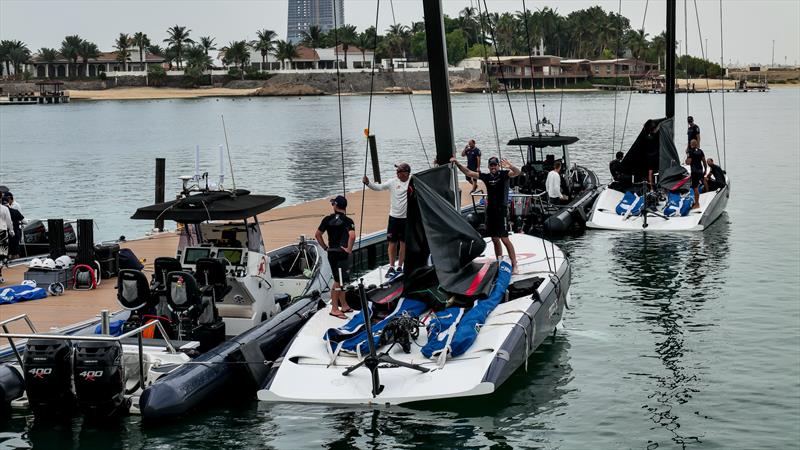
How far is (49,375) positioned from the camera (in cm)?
1307

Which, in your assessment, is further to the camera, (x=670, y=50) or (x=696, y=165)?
(x=670, y=50)

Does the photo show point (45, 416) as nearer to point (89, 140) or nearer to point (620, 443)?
point (620, 443)

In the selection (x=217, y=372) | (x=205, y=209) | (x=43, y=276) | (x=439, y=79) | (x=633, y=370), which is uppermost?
(x=439, y=79)

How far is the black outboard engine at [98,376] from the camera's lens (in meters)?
12.9

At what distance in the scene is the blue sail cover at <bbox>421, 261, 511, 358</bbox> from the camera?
45.6 feet

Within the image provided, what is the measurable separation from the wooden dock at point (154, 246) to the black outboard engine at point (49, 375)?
3487mm

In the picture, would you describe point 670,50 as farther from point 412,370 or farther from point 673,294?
point 412,370

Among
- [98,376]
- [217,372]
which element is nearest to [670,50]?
[217,372]

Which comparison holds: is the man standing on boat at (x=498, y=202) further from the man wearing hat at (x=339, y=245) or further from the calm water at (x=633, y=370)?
the man wearing hat at (x=339, y=245)

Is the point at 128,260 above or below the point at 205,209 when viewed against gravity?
below

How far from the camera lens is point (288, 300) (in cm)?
1727

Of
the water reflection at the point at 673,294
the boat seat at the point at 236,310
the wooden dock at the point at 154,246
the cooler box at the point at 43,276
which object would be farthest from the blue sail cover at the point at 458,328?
the cooler box at the point at 43,276

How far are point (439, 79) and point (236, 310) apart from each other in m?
4.61

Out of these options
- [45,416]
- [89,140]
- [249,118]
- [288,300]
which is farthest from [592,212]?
[249,118]
